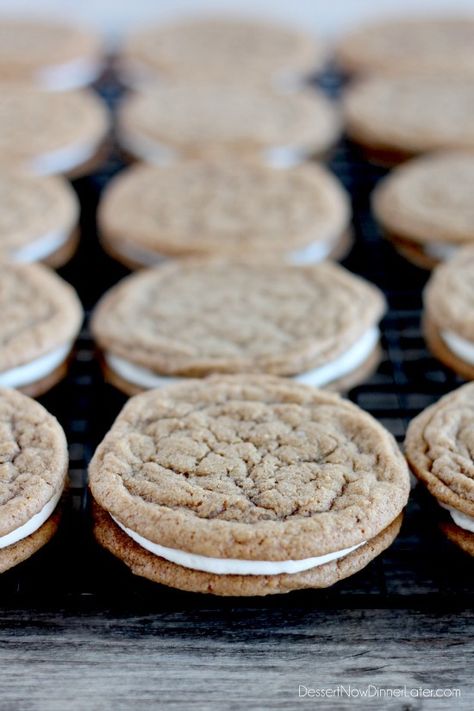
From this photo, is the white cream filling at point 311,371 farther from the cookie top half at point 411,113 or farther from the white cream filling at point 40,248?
the cookie top half at point 411,113


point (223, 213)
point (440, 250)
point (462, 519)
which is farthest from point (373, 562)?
point (223, 213)

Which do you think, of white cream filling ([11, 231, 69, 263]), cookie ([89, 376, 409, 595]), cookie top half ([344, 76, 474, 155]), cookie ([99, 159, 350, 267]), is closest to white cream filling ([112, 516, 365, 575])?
cookie ([89, 376, 409, 595])

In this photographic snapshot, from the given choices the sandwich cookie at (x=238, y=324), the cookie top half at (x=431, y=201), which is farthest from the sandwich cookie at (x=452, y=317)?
the cookie top half at (x=431, y=201)

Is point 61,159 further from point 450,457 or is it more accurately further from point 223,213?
point 450,457

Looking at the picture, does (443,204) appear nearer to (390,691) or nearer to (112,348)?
(112,348)

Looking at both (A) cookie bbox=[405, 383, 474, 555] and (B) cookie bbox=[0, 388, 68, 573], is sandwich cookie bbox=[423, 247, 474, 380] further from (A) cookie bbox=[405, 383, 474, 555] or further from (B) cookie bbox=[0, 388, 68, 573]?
(B) cookie bbox=[0, 388, 68, 573]

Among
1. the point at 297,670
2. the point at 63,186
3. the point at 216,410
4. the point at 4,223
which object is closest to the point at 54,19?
the point at 63,186
